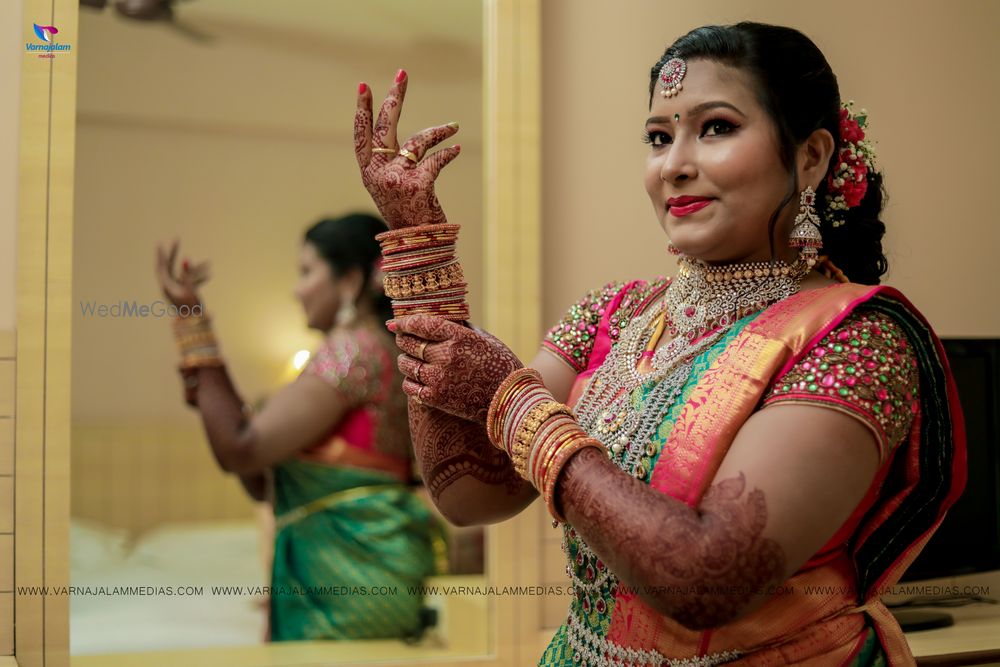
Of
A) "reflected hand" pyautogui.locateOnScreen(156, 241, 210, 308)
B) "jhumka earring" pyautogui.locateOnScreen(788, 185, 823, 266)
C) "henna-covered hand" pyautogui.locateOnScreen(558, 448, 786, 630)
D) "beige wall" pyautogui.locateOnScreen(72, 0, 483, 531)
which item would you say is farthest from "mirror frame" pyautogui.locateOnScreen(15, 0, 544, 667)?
"jhumka earring" pyautogui.locateOnScreen(788, 185, 823, 266)

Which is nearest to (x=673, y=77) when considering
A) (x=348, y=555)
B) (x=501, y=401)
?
(x=501, y=401)

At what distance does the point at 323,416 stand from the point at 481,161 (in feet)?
2.17

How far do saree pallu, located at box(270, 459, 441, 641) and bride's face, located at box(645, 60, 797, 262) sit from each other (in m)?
1.22

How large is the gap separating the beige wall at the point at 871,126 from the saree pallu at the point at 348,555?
0.57 metres

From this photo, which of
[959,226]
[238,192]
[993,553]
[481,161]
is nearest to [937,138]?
[959,226]

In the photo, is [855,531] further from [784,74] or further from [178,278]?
[178,278]

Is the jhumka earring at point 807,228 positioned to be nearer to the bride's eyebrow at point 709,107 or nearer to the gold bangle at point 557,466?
the bride's eyebrow at point 709,107

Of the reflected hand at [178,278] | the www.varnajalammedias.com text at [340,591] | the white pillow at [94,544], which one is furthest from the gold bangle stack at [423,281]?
the reflected hand at [178,278]

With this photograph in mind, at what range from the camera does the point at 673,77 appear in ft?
4.01

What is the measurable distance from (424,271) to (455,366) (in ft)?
0.42

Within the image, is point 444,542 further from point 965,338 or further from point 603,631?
point 965,338

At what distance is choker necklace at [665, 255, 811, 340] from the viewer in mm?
1235

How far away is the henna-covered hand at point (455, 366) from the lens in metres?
1.13

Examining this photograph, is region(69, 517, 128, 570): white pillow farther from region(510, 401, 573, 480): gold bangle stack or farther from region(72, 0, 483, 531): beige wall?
region(510, 401, 573, 480): gold bangle stack
